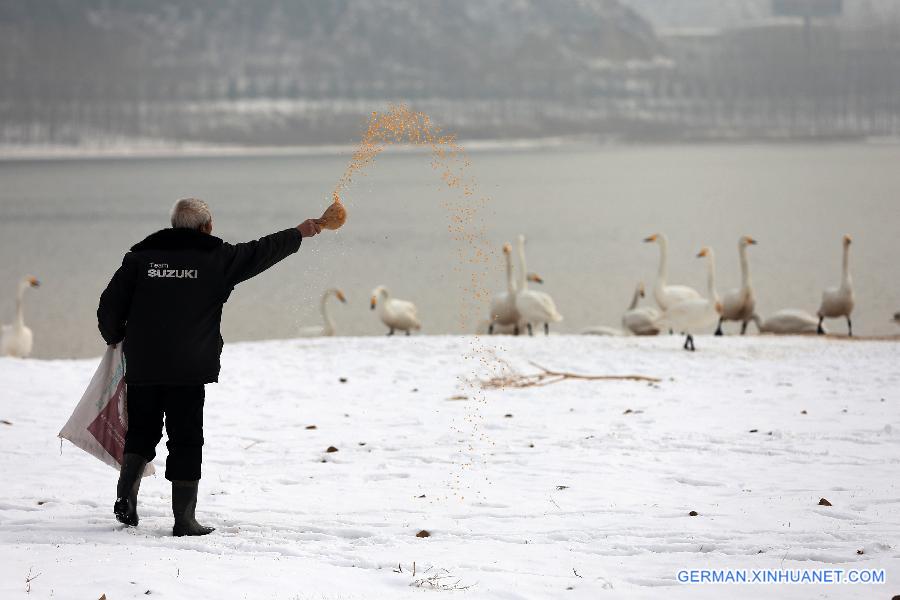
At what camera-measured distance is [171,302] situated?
22.0 feet

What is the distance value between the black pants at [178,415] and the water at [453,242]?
11.6 metres

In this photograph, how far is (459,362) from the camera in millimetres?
14836

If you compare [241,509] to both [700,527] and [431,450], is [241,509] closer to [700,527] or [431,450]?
[431,450]

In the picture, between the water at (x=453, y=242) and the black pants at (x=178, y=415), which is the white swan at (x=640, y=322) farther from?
the black pants at (x=178, y=415)

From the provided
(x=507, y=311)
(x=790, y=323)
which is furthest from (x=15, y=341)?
(x=790, y=323)

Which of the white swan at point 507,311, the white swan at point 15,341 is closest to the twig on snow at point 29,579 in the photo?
the white swan at point 15,341

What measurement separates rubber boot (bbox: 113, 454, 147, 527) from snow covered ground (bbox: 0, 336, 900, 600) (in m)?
0.11

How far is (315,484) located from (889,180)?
120 m

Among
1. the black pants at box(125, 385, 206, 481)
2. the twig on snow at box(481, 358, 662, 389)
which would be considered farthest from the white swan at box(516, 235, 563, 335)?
the black pants at box(125, 385, 206, 481)

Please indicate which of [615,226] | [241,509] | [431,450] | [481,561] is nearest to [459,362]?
[431,450]

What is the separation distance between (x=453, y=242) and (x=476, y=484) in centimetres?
5200

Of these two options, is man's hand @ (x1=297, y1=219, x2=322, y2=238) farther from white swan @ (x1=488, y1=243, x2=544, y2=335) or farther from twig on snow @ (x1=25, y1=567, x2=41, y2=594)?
white swan @ (x1=488, y1=243, x2=544, y2=335)

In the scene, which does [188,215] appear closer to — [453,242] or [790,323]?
[790,323]

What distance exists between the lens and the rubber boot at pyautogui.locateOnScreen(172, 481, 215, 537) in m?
6.85
